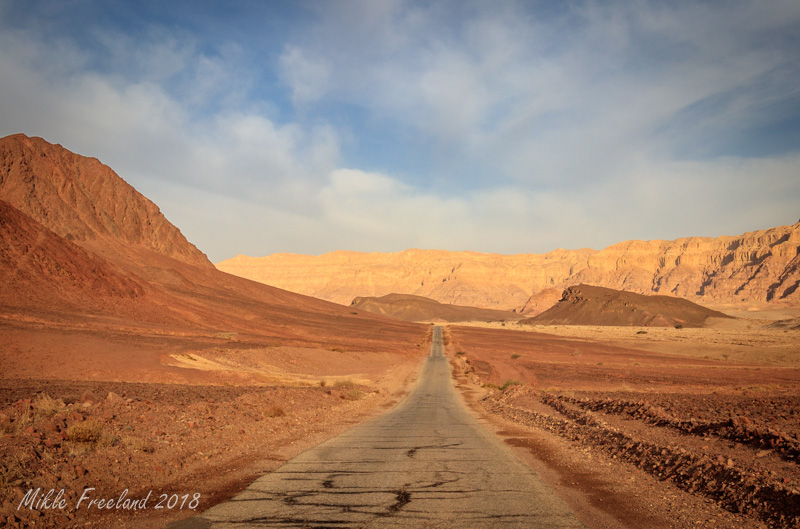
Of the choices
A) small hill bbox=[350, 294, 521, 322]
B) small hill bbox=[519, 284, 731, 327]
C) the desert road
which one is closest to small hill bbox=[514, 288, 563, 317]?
small hill bbox=[350, 294, 521, 322]

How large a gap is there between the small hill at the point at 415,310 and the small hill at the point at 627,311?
5144 centimetres

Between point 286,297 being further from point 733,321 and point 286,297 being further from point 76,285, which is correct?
point 733,321

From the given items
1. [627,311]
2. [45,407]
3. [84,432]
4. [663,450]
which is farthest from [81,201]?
[627,311]

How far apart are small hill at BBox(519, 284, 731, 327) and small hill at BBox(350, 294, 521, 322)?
51.4 metres

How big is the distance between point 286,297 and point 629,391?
89.1m

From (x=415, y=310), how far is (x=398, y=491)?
176 meters

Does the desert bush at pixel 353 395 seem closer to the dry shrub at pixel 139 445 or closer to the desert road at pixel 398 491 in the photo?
the desert road at pixel 398 491

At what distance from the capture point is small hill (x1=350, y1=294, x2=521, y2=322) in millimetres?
177375

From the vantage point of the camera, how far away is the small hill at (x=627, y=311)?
385 feet

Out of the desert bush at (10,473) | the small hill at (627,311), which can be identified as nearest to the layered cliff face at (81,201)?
the desert bush at (10,473)

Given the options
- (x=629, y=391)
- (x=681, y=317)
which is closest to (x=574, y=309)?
(x=681, y=317)

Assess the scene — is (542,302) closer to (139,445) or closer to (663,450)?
(663,450)

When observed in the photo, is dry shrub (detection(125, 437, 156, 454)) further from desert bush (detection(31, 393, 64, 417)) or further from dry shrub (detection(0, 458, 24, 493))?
desert bush (detection(31, 393, 64, 417))

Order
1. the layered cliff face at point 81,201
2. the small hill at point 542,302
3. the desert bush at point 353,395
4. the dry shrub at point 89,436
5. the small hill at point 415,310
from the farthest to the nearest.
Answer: the small hill at point 542,302, the small hill at point 415,310, the layered cliff face at point 81,201, the desert bush at point 353,395, the dry shrub at point 89,436
